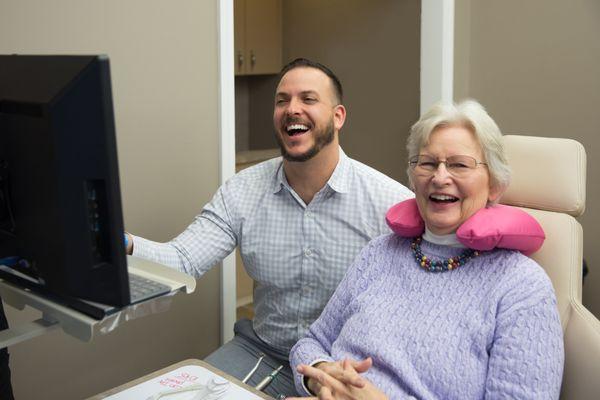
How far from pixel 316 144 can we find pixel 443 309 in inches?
27.2

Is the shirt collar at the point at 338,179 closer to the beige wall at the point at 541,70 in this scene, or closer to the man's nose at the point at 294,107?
the man's nose at the point at 294,107

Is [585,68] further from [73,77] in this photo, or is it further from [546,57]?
→ [73,77]

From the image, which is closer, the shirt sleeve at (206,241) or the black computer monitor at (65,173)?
the black computer monitor at (65,173)

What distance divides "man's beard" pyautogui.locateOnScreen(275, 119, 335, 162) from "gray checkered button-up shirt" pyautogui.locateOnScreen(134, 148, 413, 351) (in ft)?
0.23

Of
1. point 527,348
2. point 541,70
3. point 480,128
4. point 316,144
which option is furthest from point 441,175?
point 541,70

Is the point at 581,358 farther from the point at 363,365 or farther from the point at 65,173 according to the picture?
the point at 65,173

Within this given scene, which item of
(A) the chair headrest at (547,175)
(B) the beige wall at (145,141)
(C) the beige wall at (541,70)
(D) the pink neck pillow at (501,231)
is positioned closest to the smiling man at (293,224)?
(B) the beige wall at (145,141)

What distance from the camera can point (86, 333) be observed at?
91cm

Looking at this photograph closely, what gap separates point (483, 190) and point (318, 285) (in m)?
0.61

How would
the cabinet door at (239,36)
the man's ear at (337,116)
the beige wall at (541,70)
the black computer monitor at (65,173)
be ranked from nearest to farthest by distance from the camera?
the black computer monitor at (65,173) → the man's ear at (337,116) → the beige wall at (541,70) → the cabinet door at (239,36)

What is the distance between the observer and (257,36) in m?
4.01

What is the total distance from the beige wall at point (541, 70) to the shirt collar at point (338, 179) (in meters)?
1.33

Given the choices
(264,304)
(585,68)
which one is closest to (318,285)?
(264,304)

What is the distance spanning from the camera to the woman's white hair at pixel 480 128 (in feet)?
4.72
